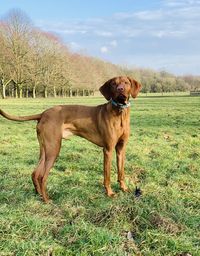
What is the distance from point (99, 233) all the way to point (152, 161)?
465 centimetres

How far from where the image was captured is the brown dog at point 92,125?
20.6ft

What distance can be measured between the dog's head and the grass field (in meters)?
1.63

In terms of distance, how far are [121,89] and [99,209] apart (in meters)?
2.06

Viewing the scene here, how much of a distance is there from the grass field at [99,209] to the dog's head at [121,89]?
1.63 metres

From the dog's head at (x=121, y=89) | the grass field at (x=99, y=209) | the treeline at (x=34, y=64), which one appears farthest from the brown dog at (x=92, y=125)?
the treeline at (x=34, y=64)

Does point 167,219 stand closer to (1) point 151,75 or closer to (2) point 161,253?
(2) point 161,253

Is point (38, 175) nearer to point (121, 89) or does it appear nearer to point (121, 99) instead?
point (121, 99)

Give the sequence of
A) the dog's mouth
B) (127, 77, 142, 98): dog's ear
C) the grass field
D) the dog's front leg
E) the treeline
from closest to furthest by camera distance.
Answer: the grass field → the dog's mouth → the dog's front leg → (127, 77, 142, 98): dog's ear → the treeline

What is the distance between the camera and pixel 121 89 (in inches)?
245

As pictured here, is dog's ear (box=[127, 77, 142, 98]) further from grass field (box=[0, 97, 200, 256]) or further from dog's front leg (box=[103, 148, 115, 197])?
grass field (box=[0, 97, 200, 256])

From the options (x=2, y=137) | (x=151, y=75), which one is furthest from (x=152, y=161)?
(x=151, y=75)

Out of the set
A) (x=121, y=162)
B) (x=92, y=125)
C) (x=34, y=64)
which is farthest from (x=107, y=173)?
(x=34, y=64)

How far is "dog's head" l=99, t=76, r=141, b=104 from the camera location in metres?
6.25

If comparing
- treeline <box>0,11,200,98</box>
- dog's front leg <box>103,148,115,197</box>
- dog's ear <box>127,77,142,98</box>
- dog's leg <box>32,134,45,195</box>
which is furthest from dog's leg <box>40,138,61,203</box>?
treeline <box>0,11,200,98</box>
